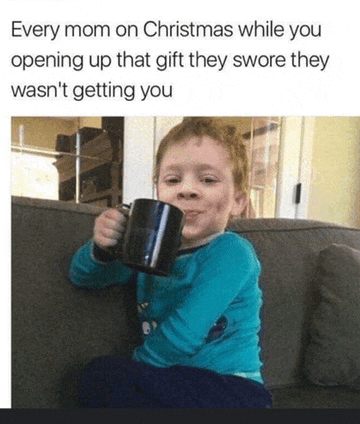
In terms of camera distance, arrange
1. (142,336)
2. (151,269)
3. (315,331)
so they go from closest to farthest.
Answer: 1. (151,269)
2. (142,336)
3. (315,331)

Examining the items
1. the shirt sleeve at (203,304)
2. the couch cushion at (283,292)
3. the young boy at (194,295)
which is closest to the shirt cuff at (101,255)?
the young boy at (194,295)

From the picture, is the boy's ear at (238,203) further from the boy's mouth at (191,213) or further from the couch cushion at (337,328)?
the couch cushion at (337,328)

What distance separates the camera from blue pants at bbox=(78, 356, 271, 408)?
18.5 inches

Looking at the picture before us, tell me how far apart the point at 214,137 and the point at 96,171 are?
183 millimetres

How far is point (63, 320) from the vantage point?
1.94 feet

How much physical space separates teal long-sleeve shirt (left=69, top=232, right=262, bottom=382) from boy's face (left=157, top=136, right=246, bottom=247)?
32 mm

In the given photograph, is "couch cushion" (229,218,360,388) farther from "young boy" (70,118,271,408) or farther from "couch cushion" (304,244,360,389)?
"young boy" (70,118,271,408)

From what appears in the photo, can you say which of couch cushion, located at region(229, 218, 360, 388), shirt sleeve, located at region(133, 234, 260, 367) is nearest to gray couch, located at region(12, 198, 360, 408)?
couch cushion, located at region(229, 218, 360, 388)

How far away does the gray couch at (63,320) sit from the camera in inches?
22.5
